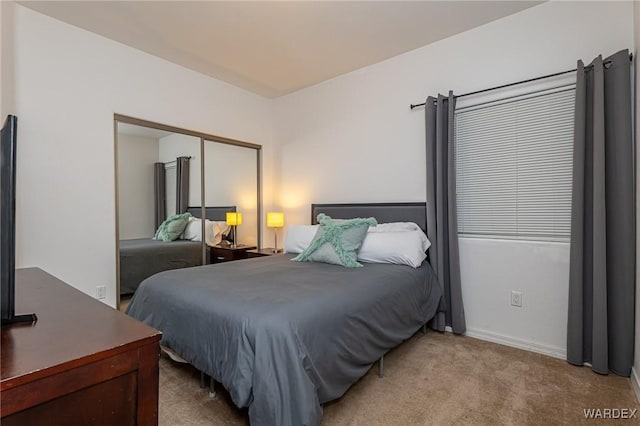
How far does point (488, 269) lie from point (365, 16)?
7.59 feet

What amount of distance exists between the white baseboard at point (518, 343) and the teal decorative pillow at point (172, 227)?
9.95ft

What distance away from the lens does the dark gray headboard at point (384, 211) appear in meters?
3.01

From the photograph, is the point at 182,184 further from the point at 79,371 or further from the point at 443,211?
the point at 79,371

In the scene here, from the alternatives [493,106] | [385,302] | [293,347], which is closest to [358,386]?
[385,302]

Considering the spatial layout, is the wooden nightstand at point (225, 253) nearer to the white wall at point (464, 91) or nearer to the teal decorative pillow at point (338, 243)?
the white wall at point (464, 91)

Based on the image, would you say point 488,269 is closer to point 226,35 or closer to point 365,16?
point 365,16

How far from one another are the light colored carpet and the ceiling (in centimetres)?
265

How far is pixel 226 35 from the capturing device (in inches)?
111

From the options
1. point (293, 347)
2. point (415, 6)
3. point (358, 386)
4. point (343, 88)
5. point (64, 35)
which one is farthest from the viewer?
point (343, 88)

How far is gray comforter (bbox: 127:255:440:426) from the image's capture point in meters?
1.37

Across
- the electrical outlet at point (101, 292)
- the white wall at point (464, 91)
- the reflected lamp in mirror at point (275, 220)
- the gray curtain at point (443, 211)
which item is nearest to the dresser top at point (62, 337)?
the electrical outlet at point (101, 292)

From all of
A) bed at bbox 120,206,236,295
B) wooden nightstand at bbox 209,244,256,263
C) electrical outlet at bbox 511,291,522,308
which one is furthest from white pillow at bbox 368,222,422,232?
bed at bbox 120,206,236,295

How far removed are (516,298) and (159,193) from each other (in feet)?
11.3

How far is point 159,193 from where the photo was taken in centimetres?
330
